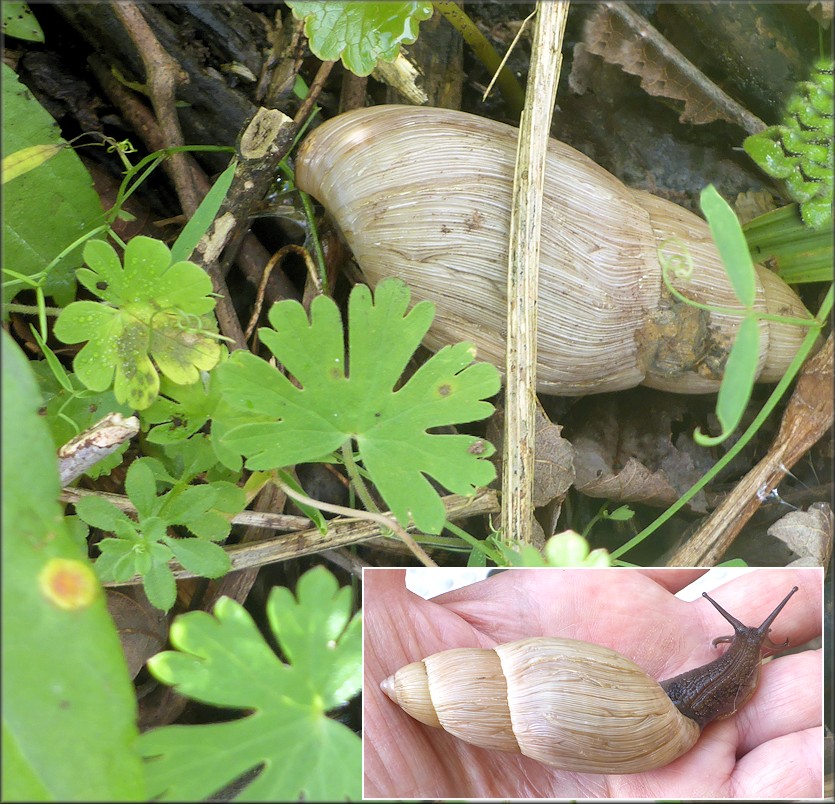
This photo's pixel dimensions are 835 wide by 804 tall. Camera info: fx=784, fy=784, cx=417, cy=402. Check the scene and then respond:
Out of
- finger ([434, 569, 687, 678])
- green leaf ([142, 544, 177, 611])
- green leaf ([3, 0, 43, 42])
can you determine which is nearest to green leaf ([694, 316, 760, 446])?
finger ([434, 569, 687, 678])

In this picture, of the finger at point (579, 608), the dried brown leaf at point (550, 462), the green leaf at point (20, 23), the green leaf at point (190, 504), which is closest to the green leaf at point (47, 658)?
the green leaf at point (190, 504)

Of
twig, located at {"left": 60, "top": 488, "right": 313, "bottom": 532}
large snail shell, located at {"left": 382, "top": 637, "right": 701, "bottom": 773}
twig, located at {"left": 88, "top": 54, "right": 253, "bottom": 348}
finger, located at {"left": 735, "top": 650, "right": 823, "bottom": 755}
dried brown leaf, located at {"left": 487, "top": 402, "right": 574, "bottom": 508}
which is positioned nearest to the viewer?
large snail shell, located at {"left": 382, "top": 637, "right": 701, "bottom": 773}

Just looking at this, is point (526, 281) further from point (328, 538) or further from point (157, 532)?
point (157, 532)

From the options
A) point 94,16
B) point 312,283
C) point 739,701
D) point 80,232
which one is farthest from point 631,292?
point 94,16

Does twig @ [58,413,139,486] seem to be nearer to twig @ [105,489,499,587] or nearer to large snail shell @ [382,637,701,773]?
twig @ [105,489,499,587]

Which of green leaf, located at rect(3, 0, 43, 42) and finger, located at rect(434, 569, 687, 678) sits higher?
green leaf, located at rect(3, 0, 43, 42)

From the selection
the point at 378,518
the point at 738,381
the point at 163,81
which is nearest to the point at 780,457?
the point at 738,381
